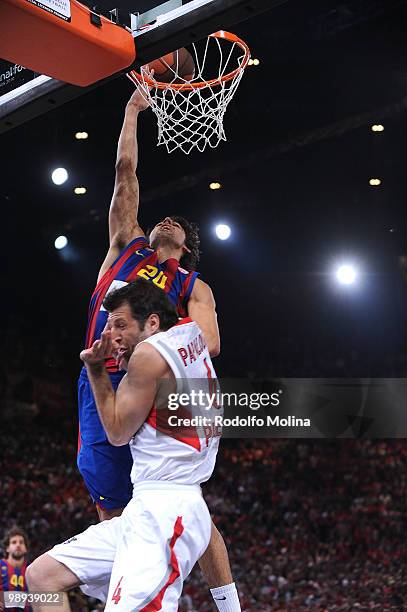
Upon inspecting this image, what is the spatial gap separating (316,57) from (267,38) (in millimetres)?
608

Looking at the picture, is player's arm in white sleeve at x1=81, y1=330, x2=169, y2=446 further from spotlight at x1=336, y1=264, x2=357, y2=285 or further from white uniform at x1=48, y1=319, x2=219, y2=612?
spotlight at x1=336, y1=264, x2=357, y2=285

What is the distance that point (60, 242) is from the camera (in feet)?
44.4

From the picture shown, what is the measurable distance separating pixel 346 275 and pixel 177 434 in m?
11.1

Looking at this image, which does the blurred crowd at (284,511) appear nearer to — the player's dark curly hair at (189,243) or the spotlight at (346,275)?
the spotlight at (346,275)

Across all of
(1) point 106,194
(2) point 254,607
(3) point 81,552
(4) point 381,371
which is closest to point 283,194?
(1) point 106,194

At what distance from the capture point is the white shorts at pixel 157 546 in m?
2.83

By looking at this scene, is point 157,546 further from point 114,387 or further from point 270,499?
point 270,499

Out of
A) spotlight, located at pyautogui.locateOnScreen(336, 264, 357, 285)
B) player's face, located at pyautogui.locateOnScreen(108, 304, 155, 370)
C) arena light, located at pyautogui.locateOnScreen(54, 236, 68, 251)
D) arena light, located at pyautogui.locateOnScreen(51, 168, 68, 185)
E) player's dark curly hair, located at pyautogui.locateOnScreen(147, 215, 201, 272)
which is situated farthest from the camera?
spotlight, located at pyautogui.locateOnScreen(336, 264, 357, 285)

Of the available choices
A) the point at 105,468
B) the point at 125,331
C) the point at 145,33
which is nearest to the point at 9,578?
the point at 105,468

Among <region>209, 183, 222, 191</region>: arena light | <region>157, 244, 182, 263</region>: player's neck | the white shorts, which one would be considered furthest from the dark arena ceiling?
the white shorts

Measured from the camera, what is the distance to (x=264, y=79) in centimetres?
922

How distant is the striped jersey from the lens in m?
4.00

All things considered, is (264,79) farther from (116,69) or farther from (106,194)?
(116,69)

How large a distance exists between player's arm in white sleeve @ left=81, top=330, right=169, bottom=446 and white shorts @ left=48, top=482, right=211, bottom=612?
0.76 ft
